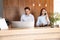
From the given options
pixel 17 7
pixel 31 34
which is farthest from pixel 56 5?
pixel 31 34

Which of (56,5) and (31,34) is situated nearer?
(31,34)

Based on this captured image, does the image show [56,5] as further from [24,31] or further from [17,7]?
[24,31]

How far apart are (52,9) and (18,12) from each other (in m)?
1.21

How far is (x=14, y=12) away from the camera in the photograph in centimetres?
450

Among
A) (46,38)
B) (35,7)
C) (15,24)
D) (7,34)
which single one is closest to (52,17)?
(46,38)

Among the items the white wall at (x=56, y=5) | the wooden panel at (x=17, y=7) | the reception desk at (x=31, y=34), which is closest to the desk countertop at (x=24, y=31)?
the reception desk at (x=31, y=34)

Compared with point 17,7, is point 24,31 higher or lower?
lower

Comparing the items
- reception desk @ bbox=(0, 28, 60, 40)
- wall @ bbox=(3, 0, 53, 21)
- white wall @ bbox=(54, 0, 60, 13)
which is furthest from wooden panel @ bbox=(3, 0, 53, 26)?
reception desk @ bbox=(0, 28, 60, 40)

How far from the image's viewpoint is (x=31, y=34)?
2.22 m

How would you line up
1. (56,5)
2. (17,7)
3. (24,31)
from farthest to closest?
1. (56,5)
2. (17,7)
3. (24,31)

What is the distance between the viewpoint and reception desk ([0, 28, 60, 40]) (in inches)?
83.0

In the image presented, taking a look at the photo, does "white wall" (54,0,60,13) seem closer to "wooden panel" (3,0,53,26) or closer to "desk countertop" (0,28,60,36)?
"wooden panel" (3,0,53,26)

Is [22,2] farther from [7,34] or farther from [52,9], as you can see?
[7,34]

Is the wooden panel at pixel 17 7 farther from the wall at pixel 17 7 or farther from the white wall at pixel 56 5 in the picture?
the white wall at pixel 56 5
